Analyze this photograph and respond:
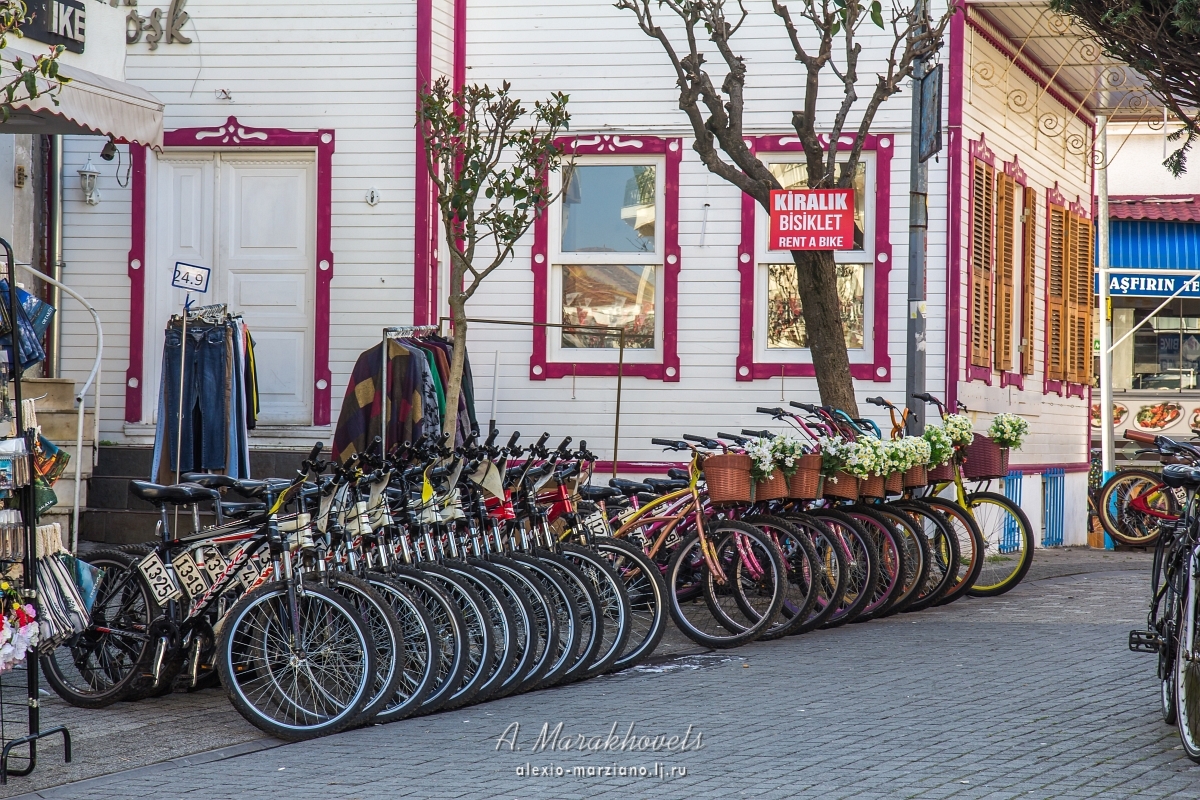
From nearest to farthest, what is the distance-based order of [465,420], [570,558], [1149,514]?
[570,558] → [465,420] → [1149,514]

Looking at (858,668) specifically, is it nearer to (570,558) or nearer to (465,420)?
(570,558)

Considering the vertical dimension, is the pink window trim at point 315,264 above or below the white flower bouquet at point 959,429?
above

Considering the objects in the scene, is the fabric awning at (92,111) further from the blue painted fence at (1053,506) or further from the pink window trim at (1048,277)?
the blue painted fence at (1053,506)

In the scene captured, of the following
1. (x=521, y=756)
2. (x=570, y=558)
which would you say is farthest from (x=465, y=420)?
(x=521, y=756)

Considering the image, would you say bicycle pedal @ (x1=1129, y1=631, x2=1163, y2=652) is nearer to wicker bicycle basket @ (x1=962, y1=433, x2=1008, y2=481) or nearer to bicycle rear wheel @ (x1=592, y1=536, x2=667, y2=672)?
bicycle rear wheel @ (x1=592, y1=536, x2=667, y2=672)

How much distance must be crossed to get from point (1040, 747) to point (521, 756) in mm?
2008

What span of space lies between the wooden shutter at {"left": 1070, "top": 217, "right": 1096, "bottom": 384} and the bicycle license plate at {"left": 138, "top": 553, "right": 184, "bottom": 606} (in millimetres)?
12649

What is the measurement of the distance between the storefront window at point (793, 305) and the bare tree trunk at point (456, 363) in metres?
3.11

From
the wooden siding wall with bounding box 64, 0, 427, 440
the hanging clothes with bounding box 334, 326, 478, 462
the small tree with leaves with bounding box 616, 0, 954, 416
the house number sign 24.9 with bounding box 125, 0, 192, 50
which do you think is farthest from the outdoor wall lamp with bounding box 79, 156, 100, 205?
the small tree with leaves with bounding box 616, 0, 954, 416

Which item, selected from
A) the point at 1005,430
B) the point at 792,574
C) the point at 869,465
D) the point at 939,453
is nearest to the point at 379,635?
the point at 792,574

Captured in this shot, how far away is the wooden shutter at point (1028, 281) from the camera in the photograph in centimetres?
1560

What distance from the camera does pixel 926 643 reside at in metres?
8.74

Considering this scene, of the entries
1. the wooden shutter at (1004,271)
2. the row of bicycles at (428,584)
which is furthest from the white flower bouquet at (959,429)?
the wooden shutter at (1004,271)

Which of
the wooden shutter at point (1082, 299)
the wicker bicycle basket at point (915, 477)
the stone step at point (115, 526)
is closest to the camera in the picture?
the wicker bicycle basket at point (915, 477)
